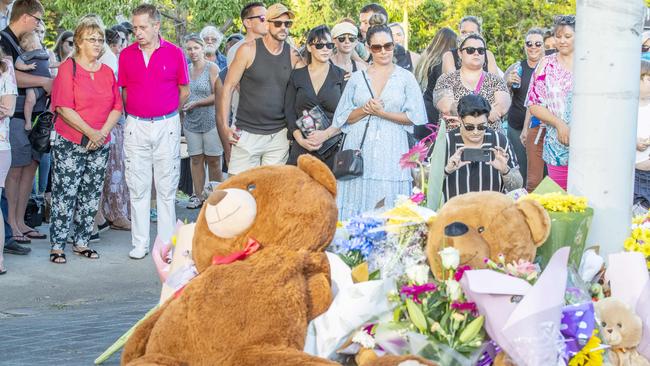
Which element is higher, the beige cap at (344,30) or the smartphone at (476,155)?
the beige cap at (344,30)

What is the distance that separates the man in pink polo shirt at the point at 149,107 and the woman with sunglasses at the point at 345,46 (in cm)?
141

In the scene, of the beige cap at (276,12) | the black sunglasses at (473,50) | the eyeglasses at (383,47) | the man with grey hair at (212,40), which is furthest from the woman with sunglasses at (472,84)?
the man with grey hair at (212,40)

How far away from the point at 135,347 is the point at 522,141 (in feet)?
21.7

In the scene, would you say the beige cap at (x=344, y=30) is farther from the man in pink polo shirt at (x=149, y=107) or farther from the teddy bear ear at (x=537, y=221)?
the teddy bear ear at (x=537, y=221)

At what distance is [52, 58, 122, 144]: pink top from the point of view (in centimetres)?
920

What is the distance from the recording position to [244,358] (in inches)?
160

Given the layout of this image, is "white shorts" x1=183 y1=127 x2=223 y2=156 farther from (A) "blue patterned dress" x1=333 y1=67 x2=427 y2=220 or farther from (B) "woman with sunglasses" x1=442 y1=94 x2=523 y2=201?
(B) "woman with sunglasses" x1=442 y1=94 x2=523 y2=201

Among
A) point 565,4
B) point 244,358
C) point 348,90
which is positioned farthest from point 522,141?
point 565,4

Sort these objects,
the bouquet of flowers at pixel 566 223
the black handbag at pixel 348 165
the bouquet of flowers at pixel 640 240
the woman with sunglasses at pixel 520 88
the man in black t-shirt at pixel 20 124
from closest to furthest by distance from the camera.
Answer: the bouquet of flowers at pixel 566 223 → the bouquet of flowers at pixel 640 240 → the black handbag at pixel 348 165 → the man in black t-shirt at pixel 20 124 → the woman with sunglasses at pixel 520 88

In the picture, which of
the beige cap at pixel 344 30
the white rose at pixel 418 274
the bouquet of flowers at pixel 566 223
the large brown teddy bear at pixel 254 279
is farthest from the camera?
the beige cap at pixel 344 30

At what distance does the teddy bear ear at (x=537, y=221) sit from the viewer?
14.6 ft

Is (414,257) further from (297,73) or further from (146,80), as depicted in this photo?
(146,80)

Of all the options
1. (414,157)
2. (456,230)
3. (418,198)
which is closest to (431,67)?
(414,157)

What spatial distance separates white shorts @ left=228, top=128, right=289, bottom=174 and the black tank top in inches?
2.0
